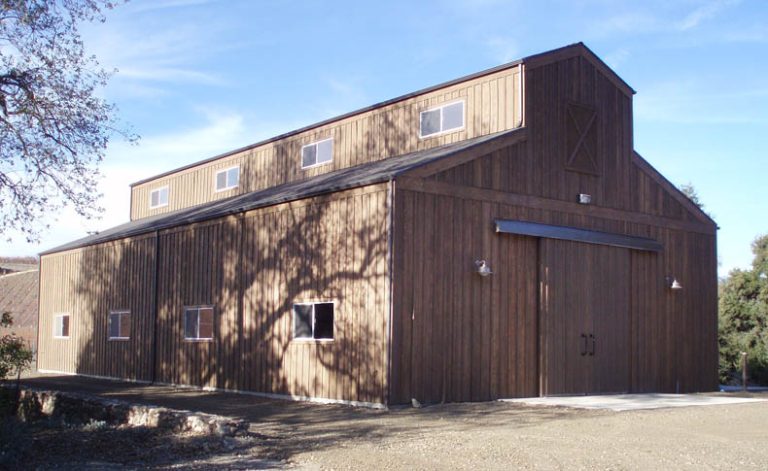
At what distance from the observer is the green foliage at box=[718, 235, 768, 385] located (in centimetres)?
3009

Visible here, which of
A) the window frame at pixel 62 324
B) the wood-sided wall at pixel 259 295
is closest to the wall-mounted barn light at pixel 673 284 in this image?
the wood-sided wall at pixel 259 295

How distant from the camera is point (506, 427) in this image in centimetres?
1234

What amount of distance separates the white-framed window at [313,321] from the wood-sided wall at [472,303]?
2.04m

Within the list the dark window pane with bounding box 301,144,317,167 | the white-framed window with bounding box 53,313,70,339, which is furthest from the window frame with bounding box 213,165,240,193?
the white-framed window with bounding box 53,313,70,339

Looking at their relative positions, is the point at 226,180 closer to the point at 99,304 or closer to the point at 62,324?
the point at 99,304

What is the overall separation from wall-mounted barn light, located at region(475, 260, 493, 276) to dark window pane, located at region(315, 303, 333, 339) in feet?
9.83

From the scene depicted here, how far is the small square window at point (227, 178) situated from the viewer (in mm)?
25703

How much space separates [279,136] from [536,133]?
28.0 ft

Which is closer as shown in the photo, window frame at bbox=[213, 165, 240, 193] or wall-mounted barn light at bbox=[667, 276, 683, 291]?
wall-mounted barn light at bbox=[667, 276, 683, 291]

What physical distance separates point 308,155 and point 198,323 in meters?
5.44

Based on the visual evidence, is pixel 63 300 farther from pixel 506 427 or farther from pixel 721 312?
pixel 721 312

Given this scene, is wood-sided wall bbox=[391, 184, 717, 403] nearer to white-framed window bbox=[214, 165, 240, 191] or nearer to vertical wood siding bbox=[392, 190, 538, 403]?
vertical wood siding bbox=[392, 190, 538, 403]

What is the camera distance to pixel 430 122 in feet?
63.0

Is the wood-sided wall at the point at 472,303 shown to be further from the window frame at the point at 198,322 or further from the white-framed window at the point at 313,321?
the window frame at the point at 198,322
